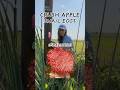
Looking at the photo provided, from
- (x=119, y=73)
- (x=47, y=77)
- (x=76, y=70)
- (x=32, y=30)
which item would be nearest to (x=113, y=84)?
(x=119, y=73)

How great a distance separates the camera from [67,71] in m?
2.87

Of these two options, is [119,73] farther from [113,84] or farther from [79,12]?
[79,12]

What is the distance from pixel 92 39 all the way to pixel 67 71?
337 millimetres

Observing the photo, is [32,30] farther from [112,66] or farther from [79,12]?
[112,66]

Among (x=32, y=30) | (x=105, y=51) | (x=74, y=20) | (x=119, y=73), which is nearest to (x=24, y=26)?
(x=32, y=30)

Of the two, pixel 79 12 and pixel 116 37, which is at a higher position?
pixel 79 12

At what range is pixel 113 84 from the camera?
9.46 ft

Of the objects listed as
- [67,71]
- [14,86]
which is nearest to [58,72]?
[67,71]

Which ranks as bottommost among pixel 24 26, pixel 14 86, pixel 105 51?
pixel 14 86

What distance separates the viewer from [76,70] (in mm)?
2850

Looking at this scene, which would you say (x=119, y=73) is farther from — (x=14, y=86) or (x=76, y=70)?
(x=14, y=86)

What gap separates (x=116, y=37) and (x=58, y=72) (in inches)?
22.2

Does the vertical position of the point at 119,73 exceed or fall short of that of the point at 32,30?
it falls short

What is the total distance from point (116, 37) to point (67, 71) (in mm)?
497
